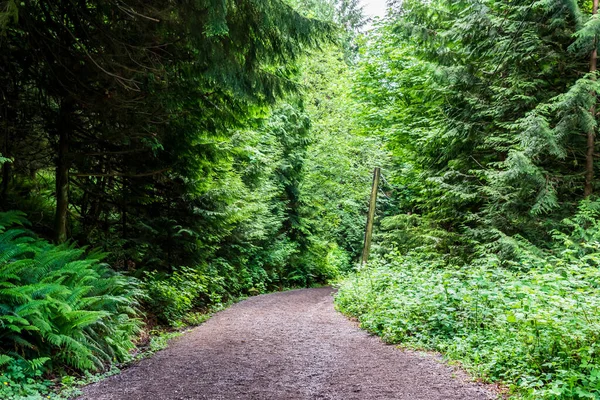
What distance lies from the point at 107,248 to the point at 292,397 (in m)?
5.74

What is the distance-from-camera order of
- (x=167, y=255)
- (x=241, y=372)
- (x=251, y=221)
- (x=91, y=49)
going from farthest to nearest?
(x=251, y=221), (x=167, y=255), (x=91, y=49), (x=241, y=372)

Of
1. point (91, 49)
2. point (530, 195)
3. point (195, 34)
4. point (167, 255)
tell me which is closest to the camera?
point (195, 34)

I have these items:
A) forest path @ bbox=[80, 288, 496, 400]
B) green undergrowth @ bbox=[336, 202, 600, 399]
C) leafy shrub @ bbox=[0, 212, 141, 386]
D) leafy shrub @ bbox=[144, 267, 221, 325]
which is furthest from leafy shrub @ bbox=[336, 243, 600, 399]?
leafy shrub @ bbox=[0, 212, 141, 386]

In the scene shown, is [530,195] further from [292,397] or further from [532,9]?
[292,397]

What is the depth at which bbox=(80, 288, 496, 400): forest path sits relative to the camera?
4.15m

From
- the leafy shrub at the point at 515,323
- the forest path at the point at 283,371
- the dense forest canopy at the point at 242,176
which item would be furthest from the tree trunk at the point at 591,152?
the forest path at the point at 283,371

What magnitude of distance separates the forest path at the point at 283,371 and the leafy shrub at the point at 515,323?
433 millimetres

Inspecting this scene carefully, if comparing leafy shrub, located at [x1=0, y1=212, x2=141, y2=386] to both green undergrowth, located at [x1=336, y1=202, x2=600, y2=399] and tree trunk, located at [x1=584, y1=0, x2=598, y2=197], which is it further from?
tree trunk, located at [x1=584, y1=0, x2=598, y2=197]

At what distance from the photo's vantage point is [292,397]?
4098 mm

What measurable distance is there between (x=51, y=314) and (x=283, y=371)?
2787 millimetres

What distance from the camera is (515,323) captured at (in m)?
5.01

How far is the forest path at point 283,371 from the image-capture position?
164 inches

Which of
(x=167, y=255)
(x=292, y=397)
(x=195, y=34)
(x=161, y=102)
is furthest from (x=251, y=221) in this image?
(x=292, y=397)

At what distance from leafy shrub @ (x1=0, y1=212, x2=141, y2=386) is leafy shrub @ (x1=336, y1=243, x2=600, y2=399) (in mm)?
4486
